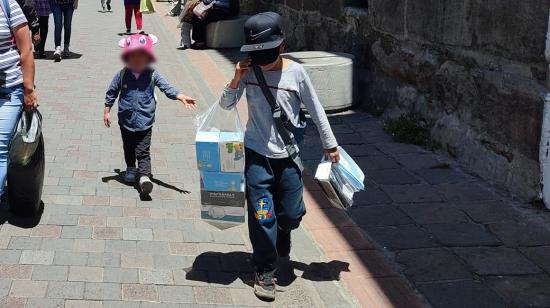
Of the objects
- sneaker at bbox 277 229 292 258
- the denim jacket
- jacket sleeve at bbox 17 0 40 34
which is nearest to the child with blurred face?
the denim jacket

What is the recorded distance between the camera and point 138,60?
213 inches

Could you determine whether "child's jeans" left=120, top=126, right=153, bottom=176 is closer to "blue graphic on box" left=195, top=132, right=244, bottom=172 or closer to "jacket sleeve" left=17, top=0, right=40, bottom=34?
"blue graphic on box" left=195, top=132, right=244, bottom=172

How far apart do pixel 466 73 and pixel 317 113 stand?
2523 millimetres

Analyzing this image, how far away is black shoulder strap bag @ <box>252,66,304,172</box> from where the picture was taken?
4.00m

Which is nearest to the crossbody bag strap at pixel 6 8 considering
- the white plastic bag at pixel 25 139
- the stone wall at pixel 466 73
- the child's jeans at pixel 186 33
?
the white plastic bag at pixel 25 139

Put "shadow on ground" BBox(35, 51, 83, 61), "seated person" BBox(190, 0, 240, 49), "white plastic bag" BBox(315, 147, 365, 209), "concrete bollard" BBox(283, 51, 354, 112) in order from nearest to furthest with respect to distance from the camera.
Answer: "white plastic bag" BBox(315, 147, 365, 209) → "concrete bollard" BBox(283, 51, 354, 112) → "shadow on ground" BBox(35, 51, 83, 61) → "seated person" BBox(190, 0, 240, 49)

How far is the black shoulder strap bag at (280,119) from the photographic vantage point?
13.1 ft

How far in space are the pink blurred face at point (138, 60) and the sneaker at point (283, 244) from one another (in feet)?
5.89

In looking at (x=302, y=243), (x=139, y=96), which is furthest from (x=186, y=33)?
(x=302, y=243)

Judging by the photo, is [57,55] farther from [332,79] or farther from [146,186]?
[146,186]

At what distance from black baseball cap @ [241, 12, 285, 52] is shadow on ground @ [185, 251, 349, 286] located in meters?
1.37

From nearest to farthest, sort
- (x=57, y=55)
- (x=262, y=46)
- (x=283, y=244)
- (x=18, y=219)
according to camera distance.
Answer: (x=262, y=46)
(x=283, y=244)
(x=18, y=219)
(x=57, y=55)

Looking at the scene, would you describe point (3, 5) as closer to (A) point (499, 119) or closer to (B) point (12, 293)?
(B) point (12, 293)

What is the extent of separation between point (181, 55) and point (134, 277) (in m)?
8.79
